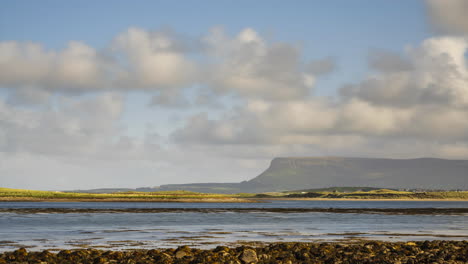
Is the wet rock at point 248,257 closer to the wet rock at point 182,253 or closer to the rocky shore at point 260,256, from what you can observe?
the rocky shore at point 260,256

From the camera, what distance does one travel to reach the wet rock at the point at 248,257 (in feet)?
107

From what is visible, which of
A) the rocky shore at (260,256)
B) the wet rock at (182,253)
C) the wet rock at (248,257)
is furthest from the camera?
the wet rock at (182,253)

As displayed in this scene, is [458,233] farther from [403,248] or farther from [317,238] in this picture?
[403,248]

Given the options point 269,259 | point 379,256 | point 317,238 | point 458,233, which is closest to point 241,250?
point 269,259

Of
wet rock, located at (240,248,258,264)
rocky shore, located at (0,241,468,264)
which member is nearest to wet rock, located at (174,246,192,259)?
rocky shore, located at (0,241,468,264)

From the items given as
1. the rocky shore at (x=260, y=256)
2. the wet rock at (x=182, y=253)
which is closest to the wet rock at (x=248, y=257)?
the rocky shore at (x=260, y=256)

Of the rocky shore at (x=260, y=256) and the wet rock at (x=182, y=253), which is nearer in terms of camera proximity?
the rocky shore at (x=260, y=256)

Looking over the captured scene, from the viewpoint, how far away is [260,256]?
34031 millimetres

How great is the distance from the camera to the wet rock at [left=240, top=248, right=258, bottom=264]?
107 feet

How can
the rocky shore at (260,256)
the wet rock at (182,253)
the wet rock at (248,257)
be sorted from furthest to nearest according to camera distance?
the wet rock at (182,253)
the wet rock at (248,257)
the rocky shore at (260,256)

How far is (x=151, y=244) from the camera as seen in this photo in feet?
141

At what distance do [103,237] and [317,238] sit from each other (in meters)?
19.0

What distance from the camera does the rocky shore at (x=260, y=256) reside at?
106 feet

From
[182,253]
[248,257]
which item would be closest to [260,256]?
[248,257]
